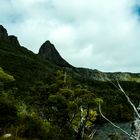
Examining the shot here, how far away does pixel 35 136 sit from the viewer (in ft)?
60.1

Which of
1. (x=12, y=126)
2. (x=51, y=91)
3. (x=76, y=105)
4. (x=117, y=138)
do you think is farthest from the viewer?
(x=51, y=91)

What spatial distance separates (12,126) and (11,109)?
2884mm

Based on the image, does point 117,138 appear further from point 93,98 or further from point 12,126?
point 12,126

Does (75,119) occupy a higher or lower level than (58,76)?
lower

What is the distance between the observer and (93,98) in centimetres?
4550

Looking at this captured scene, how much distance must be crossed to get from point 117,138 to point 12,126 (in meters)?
21.0

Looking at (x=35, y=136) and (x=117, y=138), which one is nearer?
(x=35, y=136)

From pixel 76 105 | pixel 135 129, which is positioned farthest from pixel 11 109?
pixel 76 105

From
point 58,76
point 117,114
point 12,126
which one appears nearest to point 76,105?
point 58,76

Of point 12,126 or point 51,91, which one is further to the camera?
point 51,91

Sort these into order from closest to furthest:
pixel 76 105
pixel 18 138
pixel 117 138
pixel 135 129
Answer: pixel 135 129
pixel 18 138
pixel 117 138
pixel 76 105

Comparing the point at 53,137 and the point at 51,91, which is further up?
the point at 51,91

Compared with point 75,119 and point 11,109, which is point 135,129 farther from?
point 75,119

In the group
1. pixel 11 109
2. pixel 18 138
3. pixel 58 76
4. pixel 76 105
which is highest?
pixel 58 76
